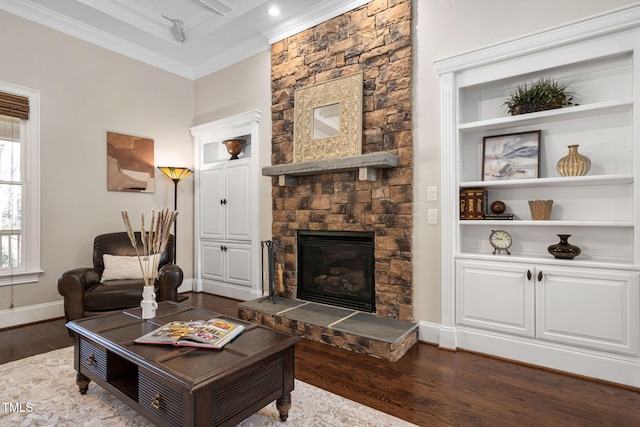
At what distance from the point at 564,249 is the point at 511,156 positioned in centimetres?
81

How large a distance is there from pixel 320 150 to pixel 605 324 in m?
2.72

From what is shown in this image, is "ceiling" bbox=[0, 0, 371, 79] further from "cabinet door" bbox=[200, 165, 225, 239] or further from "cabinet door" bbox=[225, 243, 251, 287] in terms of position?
"cabinet door" bbox=[225, 243, 251, 287]

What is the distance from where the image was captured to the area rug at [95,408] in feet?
6.05

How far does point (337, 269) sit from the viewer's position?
366 cm

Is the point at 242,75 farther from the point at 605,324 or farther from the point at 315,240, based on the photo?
the point at 605,324

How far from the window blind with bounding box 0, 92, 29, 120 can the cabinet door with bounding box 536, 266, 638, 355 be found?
5065 millimetres

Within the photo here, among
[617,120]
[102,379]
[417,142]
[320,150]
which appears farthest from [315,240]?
[617,120]

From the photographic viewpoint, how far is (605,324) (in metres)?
2.30

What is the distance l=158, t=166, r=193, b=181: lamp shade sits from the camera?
4.62 metres

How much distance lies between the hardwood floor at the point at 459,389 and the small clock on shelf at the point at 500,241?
0.86m

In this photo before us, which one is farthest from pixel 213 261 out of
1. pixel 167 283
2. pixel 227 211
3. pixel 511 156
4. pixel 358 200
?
pixel 511 156

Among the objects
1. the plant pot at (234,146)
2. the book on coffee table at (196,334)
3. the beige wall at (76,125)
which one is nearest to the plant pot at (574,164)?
the book on coffee table at (196,334)

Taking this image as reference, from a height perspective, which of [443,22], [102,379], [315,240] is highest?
[443,22]

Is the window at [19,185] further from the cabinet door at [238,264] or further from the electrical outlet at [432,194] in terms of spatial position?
the electrical outlet at [432,194]
